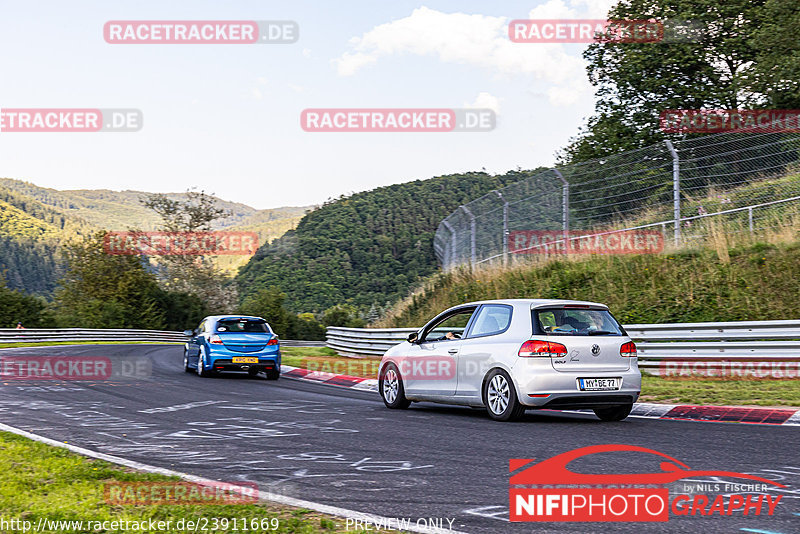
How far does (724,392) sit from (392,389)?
198 inches

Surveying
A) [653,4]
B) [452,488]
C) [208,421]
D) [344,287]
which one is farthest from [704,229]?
[344,287]

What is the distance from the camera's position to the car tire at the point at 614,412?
10.6 m

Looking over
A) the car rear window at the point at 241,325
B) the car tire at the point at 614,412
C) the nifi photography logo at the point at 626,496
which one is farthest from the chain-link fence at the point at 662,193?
the nifi photography logo at the point at 626,496

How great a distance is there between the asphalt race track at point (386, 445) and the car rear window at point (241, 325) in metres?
5.40

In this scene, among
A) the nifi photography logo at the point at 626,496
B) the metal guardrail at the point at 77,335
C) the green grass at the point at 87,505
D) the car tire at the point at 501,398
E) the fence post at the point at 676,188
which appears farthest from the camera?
the metal guardrail at the point at 77,335

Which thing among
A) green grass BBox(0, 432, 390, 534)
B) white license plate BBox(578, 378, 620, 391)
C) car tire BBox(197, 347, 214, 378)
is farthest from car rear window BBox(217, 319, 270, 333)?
green grass BBox(0, 432, 390, 534)

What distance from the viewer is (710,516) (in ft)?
16.7

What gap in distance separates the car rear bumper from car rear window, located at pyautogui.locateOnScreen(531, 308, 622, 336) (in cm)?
51

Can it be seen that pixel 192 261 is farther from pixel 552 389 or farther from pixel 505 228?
pixel 552 389

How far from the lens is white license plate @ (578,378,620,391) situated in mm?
10000

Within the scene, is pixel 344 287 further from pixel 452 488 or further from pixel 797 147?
pixel 452 488

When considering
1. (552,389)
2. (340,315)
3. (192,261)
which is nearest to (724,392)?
(552,389)

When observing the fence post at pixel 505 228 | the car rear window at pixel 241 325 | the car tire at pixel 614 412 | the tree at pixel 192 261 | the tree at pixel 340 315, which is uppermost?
the tree at pixel 192 261

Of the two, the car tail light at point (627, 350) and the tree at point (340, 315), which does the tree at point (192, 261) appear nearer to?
the tree at point (340, 315)
